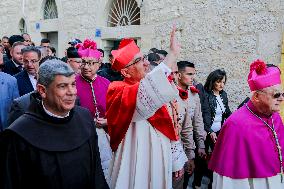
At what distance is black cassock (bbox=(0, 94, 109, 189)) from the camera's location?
8.39 ft

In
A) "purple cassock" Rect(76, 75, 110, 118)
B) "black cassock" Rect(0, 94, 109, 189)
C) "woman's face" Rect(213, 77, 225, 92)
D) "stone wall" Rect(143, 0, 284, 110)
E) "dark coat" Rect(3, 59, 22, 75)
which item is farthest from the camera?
"stone wall" Rect(143, 0, 284, 110)

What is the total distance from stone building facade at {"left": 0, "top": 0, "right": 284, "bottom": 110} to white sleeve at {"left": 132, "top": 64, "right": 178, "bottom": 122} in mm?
3762

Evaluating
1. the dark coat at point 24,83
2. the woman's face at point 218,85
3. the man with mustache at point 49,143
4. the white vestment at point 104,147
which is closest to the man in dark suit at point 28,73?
the dark coat at point 24,83

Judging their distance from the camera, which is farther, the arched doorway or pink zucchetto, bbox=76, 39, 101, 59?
the arched doorway

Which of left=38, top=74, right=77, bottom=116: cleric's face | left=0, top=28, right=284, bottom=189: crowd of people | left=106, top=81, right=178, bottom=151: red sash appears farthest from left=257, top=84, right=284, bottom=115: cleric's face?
left=38, top=74, right=77, bottom=116: cleric's face

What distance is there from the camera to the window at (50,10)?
12.6 meters

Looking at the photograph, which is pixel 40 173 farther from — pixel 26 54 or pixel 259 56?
pixel 259 56

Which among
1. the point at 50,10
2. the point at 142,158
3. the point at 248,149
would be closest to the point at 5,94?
the point at 142,158

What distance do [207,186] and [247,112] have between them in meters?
2.86

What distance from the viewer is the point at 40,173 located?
256 centimetres

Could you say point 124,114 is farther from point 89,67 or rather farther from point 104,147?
point 89,67

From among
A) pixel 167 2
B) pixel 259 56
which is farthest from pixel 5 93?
pixel 167 2

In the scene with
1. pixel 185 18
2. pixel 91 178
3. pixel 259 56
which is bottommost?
pixel 91 178

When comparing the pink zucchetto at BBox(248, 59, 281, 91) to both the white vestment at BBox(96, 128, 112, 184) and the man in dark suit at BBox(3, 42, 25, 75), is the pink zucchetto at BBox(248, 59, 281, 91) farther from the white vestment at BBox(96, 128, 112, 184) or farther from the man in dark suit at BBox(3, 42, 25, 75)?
the man in dark suit at BBox(3, 42, 25, 75)
